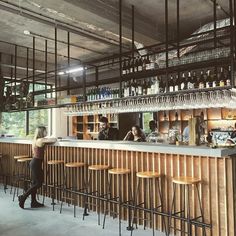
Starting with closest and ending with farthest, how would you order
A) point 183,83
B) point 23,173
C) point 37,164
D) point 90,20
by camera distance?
point 183,83 < point 90,20 < point 37,164 < point 23,173

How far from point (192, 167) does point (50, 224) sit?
2394mm

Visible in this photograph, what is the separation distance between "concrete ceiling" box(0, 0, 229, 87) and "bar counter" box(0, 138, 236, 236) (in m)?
2.36

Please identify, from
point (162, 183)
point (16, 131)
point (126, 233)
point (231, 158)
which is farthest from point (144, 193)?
point (16, 131)

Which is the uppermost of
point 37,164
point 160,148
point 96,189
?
point 160,148

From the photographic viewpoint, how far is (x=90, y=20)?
5027 millimetres

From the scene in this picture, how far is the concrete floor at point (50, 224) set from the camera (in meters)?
3.98

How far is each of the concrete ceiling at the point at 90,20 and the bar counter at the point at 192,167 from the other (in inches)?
92.7

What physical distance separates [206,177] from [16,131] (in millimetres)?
7898

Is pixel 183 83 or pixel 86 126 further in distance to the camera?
pixel 86 126

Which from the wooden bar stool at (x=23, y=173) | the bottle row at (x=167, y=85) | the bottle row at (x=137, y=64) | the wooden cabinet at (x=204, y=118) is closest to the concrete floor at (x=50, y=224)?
the wooden bar stool at (x=23, y=173)

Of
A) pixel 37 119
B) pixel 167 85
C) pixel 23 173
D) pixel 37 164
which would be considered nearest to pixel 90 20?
pixel 167 85

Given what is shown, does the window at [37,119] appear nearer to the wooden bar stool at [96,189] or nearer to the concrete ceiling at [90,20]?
the concrete ceiling at [90,20]

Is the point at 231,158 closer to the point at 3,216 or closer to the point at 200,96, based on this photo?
the point at 200,96

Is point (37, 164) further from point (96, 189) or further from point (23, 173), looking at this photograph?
point (23, 173)
